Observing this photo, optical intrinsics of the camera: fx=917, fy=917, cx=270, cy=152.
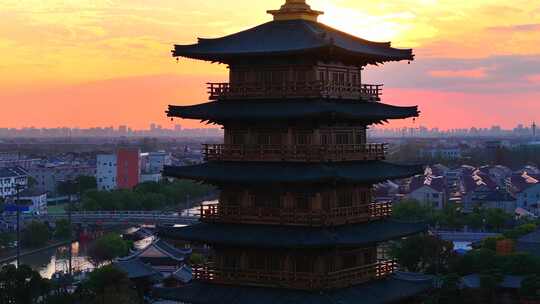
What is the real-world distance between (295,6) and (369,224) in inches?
260

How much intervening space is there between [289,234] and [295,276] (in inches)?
43.2

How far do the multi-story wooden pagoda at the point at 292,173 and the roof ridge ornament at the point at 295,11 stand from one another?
0.03m

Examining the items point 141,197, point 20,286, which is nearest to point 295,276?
point 20,286

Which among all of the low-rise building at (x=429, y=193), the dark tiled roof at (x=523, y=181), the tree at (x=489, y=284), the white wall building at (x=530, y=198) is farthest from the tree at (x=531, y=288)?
the dark tiled roof at (x=523, y=181)

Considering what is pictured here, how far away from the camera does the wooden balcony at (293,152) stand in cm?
2417

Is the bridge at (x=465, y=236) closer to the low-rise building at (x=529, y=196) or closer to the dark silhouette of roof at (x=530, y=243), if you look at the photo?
the dark silhouette of roof at (x=530, y=243)

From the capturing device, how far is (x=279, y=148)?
967 inches

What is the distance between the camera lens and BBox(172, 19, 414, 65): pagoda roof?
24.3 meters

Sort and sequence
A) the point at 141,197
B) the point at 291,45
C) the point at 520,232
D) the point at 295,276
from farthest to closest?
1. the point at 141,197
2. the point at 520,232
3. the point at 291,45
4. the point at 295,276

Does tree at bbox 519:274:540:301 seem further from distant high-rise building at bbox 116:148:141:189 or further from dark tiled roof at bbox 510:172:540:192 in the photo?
distant high-rise building at bbox 116:148:141:189

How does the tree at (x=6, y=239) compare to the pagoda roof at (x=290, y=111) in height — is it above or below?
below

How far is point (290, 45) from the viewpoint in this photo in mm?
24625

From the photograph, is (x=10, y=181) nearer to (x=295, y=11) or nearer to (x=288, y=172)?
(x=295, y=11)

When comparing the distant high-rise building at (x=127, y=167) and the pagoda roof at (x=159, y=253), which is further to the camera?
the distant high-rise building at (x=127, y=167)
